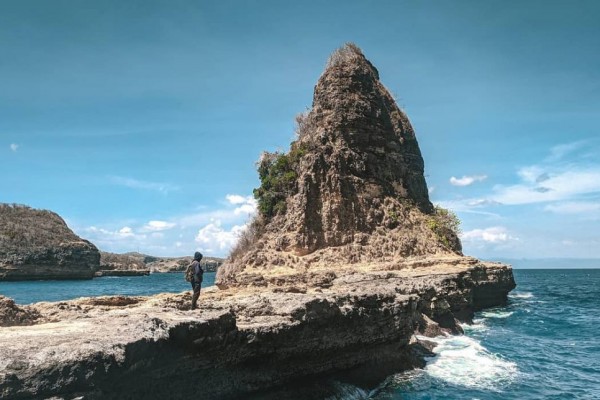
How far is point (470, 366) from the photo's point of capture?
2181 centimetres

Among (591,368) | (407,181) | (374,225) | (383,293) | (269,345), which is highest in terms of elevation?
(407,181)

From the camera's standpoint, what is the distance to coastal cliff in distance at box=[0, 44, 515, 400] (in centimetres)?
986

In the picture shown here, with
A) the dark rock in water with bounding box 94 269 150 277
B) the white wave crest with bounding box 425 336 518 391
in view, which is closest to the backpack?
the white wave crest with bounding box 425 336 518 391

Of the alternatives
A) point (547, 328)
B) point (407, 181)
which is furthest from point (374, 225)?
point (547, 328)

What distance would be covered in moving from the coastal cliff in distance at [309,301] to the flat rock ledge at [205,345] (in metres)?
0.04

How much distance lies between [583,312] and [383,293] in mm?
36055

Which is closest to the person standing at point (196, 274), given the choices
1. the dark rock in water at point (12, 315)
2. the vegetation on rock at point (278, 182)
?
the dark rock in water at point (12, 315)

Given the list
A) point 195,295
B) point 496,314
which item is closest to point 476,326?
point 496,314

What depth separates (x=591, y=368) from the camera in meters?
22.8

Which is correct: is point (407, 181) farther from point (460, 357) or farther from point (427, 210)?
point (460, 357)

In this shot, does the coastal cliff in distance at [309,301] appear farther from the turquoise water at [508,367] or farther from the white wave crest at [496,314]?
the white wave crest at [496,314]

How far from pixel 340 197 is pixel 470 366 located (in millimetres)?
18347

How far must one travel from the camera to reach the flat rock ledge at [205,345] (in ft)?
29.2

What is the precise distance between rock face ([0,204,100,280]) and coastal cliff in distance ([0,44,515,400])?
90681 millimetres
